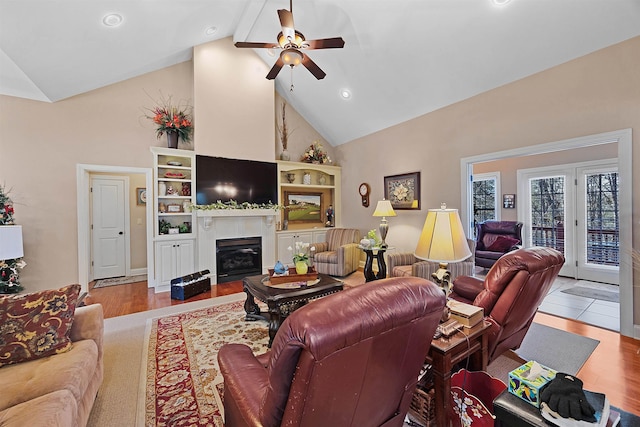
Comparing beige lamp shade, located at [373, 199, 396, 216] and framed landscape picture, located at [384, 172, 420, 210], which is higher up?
framed landscape picture, located at [384, 172, 420, 210]

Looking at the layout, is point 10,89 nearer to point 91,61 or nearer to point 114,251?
point 91,61

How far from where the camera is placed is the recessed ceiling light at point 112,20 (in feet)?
10.1

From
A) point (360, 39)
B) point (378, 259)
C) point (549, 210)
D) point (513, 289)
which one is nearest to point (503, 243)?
point (549, 210)

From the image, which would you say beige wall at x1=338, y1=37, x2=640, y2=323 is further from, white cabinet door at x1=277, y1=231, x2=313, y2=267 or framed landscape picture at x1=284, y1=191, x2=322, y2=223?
white cabinet door at x1=277, y1=231, x2=313, y2=267

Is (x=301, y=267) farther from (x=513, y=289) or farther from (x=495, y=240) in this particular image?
(x=495, y=240)

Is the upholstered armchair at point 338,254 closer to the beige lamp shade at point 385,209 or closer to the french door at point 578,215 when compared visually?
the beige lamp shade at point 385,209

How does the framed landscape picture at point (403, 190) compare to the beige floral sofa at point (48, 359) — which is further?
the framed landscape picture at point (403, 190)

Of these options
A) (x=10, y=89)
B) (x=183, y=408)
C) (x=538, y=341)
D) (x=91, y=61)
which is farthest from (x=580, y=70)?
(x=10, y=89)

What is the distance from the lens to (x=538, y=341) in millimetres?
2705

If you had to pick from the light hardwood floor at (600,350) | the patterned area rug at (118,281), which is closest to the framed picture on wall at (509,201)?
the light hardwood floor at (600,350)

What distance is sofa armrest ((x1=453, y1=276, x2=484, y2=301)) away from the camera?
2664 millimetres

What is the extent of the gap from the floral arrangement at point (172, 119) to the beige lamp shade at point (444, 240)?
4585mm

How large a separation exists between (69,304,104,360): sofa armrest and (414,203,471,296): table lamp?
7.83ft

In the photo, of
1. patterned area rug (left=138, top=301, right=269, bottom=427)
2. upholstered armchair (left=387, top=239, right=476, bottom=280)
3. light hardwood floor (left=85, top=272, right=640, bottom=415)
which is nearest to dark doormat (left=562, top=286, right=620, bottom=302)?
light hardwood floor (left=85, top=272, right=640, bottom=415)
